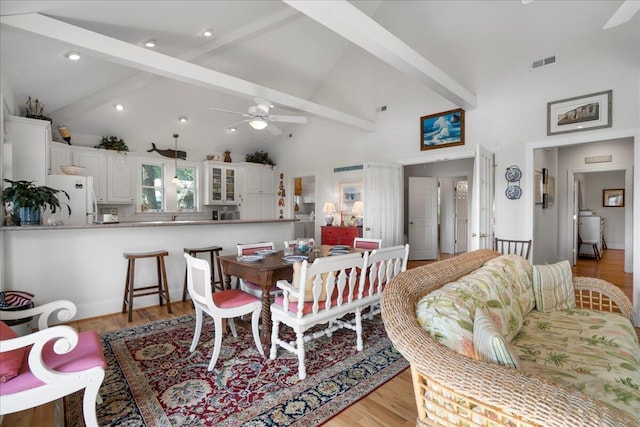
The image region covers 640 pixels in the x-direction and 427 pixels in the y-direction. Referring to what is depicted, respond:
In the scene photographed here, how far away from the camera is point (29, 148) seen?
3.79 meters

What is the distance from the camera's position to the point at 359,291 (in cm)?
261

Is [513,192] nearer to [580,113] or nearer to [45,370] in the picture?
[580,113]

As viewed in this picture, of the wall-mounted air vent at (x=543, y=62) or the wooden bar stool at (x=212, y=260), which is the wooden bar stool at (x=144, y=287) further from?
the wall-mounted air vent at (x=543, y=62)

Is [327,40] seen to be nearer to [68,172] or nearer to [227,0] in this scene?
[227,0]

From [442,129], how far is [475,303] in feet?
13.3

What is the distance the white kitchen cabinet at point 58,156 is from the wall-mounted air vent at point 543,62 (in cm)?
704

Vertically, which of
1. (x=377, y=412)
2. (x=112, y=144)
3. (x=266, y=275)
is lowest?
(x=377, y=412)

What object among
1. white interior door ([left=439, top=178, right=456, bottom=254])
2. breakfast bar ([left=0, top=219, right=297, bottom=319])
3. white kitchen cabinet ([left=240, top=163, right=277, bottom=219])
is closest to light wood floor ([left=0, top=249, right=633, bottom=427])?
breakfast bar ([left=0, top=219, right=297, bottom=319])

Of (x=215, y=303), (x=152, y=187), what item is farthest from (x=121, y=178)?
(x=215, y=303)

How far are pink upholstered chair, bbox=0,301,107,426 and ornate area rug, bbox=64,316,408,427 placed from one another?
48 centimetres

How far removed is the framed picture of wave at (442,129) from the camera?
4.84 metres

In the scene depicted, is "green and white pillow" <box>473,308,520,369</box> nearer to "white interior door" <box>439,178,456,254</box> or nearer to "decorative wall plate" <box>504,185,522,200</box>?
"decorative wall plate" <box>504,185,522,200</box>

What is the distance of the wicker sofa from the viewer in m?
0.76

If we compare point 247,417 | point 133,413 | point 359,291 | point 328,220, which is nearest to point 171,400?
point 133,413
